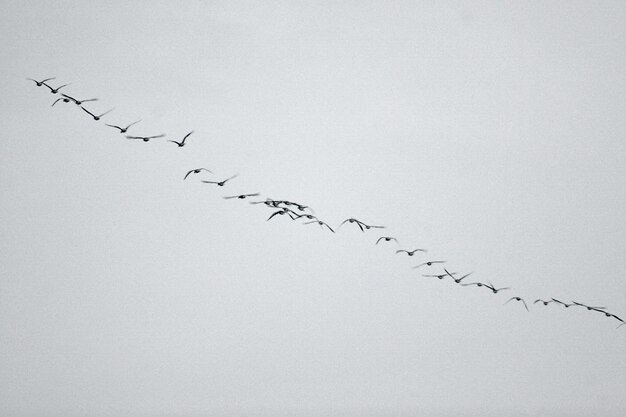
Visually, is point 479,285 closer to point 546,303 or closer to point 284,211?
point 546,303

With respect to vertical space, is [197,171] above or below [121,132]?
below

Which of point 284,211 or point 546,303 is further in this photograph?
point 546,303

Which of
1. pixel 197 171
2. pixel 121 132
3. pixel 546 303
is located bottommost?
pixel 546 303

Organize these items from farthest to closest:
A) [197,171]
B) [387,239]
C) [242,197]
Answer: [387,239] → [197,171] → [242,197]

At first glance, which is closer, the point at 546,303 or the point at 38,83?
the point at 38,83

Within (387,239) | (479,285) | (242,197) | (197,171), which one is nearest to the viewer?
(242,197)

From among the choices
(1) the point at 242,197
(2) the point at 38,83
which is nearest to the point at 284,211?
(1) the point at 242,197

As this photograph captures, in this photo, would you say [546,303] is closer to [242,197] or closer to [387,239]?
[387,239]

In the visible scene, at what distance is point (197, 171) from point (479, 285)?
31.5 feet

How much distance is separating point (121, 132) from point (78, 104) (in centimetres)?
162

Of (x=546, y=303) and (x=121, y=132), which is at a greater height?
(x=121, y=132)

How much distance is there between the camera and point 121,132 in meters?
16.0

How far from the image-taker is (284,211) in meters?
15.0

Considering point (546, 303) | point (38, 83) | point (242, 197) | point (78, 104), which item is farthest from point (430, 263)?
point (38, 83)
